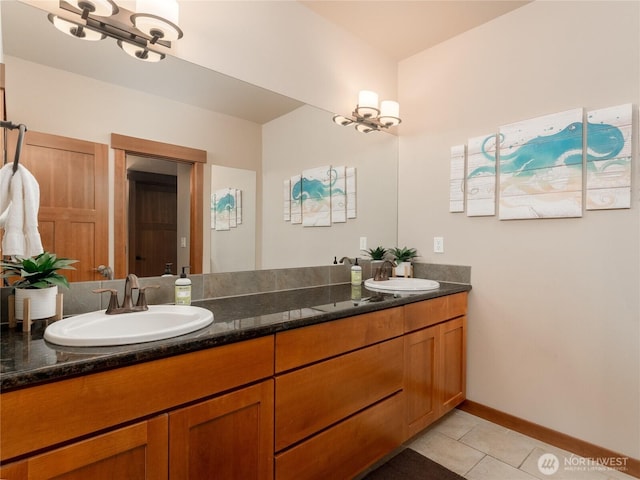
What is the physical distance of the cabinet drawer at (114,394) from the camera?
760 millimetres

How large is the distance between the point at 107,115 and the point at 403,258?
A: 2.07 meters

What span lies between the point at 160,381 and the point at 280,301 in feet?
2.52

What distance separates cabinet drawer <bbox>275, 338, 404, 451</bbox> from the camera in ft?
4.18

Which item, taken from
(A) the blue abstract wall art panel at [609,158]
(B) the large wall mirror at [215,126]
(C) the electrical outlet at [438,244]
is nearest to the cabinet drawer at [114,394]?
(B) the large wall mirror at [215,126]

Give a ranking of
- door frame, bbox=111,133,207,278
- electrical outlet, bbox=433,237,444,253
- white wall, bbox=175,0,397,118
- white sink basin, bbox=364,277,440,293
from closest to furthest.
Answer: door frame, bbox=111,133,207,278 < white wall, bbox=175,0,397,118 < white sink basin, bbox=364,277,440,293 < electrical outlet, bbox=433,237,444,253

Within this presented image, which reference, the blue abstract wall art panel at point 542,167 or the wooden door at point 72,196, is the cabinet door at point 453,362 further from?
the wooden door at point 72,196

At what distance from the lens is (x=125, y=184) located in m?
1.43

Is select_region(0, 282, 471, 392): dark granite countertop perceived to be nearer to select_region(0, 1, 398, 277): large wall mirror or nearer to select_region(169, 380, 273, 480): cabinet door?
select_region(169, 380, 273, 480): cabinet door

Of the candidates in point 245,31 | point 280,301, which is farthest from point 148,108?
point 280,301

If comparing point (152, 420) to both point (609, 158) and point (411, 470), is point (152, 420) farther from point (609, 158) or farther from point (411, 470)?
point (609, 158)

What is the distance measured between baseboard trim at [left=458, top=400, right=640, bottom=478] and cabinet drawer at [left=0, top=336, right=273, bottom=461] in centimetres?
184

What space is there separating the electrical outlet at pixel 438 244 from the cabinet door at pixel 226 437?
5.68 ft

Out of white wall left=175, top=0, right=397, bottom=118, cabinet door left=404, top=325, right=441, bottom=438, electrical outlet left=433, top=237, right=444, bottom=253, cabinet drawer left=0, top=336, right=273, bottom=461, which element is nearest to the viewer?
cabinet drawer left=0, top=336, right=273, bottom=461

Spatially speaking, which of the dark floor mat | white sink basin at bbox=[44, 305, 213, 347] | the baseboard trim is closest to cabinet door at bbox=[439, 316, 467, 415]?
the baseboard trim
